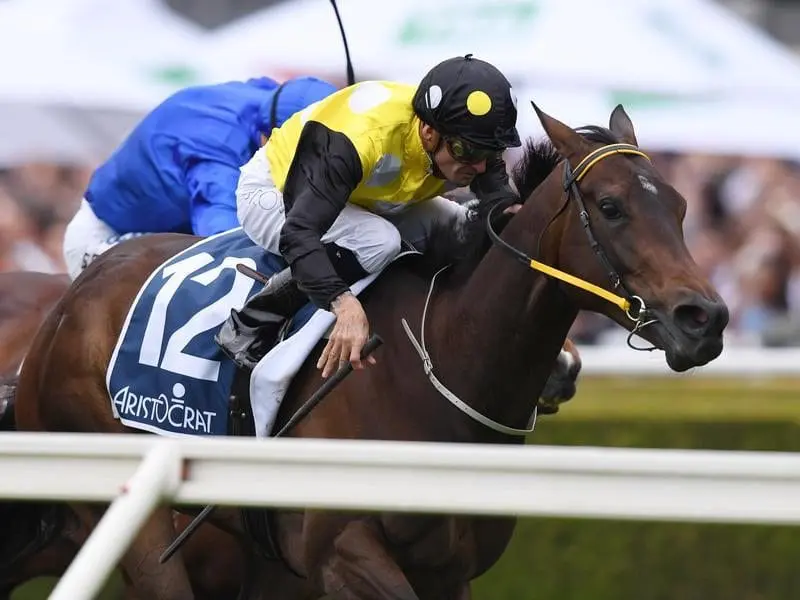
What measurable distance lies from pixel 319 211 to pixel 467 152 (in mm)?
368

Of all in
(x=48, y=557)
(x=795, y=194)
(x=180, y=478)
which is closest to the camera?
(x=180, y=478)

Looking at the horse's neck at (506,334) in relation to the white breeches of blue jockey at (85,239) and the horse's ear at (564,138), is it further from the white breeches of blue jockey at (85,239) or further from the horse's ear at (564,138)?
the white breeches of blue jockey at (85,239)

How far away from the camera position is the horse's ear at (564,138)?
10.6 feet

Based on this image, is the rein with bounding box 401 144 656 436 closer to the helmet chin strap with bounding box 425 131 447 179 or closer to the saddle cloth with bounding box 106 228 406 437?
the helmet chin strap with bounding box 425 131 447 179

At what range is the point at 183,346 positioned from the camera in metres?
3.67

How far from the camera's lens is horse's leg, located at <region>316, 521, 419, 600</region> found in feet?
10.4

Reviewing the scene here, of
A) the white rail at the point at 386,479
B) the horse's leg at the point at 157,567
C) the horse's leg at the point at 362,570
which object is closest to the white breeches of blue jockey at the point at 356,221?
the horse's leg at the point at 362,570

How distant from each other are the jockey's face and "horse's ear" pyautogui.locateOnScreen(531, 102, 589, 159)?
16 cm

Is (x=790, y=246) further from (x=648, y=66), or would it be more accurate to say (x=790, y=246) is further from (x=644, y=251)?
(x=644, y=251)

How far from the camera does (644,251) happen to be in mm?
3008

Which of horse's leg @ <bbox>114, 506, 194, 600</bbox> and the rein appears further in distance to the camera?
horse's leg @ <bbox>114, 506, 194, 600</bbox>

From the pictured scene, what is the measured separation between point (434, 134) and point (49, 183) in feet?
21.1

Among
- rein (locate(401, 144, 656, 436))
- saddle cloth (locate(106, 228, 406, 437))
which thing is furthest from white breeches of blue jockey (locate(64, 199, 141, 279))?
rein (locate(401, 144, 656, 436))

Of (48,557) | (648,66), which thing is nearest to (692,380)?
(48,557)
